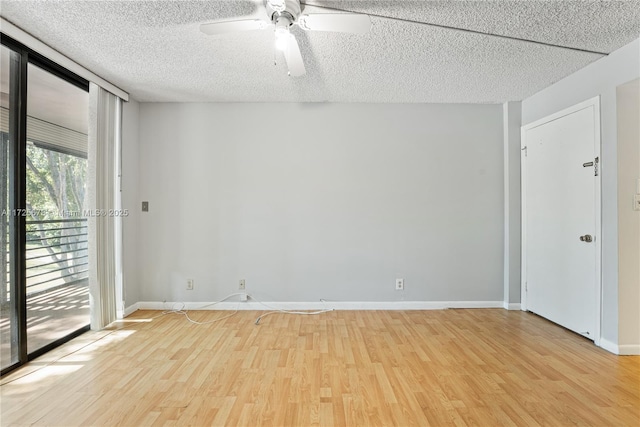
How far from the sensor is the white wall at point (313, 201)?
3.66 meters

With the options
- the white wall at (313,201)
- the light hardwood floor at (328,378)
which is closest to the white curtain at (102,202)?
the light hardwood floor at (328,378)

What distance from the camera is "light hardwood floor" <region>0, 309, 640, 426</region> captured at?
177 centimetres

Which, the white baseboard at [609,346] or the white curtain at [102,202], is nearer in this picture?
the white baseboard at [609,346]

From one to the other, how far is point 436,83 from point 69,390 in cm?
380

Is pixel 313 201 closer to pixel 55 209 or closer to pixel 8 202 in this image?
pixel 55 209

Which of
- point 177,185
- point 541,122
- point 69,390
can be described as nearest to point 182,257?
point 177,185

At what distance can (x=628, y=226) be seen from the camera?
8.23 ft

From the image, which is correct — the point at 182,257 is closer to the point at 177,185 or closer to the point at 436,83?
the point at 177,185

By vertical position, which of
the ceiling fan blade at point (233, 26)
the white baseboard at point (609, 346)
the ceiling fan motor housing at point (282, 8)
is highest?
the ceiling fan motor housing at point (282, 8)

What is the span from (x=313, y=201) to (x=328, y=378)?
1.98 meters

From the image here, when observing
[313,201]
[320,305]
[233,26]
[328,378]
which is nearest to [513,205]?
[313,201]

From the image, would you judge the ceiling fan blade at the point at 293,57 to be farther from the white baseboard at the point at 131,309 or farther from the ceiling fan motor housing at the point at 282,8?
the white baseboard at the point at 131,309

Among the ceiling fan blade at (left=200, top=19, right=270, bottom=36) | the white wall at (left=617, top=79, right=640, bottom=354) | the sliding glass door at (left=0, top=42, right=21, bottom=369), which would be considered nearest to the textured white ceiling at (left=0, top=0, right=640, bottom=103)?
the ceiling fan blade at (left=200, top=19, right=270, bottom=36)

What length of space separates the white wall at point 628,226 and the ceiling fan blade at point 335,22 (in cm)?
227
